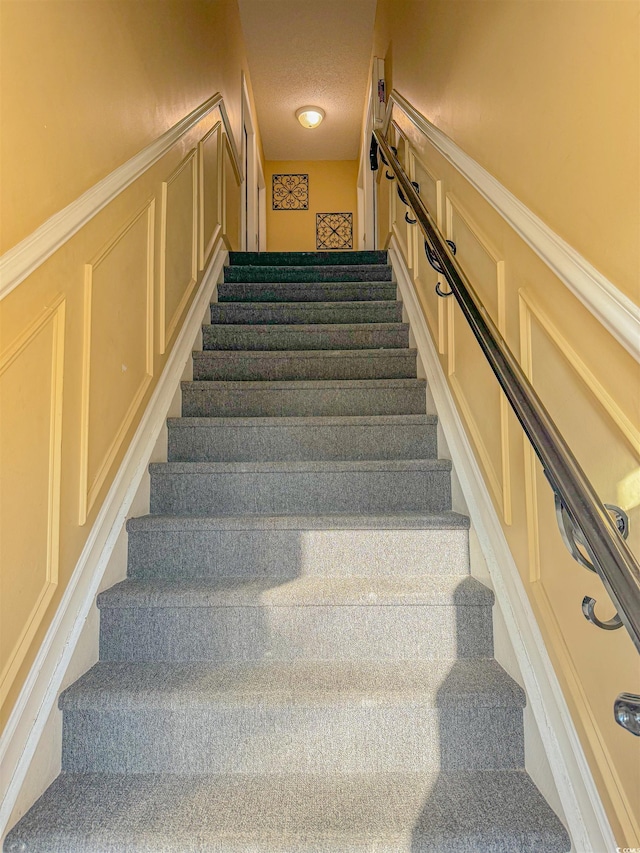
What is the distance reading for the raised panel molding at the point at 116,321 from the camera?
130 centimetres

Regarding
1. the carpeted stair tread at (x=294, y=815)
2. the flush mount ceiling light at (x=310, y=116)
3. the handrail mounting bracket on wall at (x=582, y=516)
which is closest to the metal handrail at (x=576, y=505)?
the handrail mounting bracket on wall at (x=582, y=516)

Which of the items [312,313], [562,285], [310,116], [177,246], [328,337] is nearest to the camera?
[562,285]

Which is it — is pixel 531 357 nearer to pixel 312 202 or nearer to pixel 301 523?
pixel 301 523

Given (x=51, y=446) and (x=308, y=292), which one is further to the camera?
(x=308, y=292)

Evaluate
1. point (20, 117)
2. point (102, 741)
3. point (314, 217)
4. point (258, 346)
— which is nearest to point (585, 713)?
point (102, 741)

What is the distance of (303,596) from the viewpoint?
1.29m

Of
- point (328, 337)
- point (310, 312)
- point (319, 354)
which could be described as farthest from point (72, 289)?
point (310, 312)

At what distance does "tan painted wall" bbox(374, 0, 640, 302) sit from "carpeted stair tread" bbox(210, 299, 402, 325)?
38.7 inches

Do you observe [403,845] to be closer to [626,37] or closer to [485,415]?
[485,415]

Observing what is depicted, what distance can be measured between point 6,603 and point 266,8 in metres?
4.96

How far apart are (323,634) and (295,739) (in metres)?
0.25

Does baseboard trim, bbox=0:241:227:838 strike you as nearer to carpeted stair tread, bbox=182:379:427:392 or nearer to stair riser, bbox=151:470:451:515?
stair riser, bbox=151:470:451:515

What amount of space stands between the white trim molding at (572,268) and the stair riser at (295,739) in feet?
2.73

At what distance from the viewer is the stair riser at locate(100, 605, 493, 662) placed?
50.1 inches
